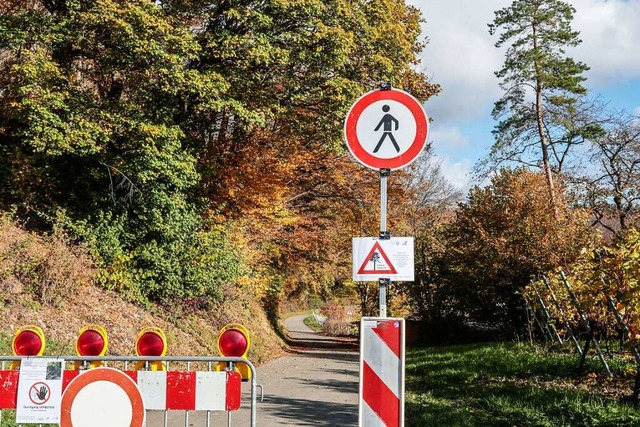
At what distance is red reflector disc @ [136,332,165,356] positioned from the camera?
18.5 ft

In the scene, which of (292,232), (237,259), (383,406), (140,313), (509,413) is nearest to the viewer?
(383,406)

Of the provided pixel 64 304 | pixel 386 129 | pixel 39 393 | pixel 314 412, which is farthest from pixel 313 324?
pixel 386 129

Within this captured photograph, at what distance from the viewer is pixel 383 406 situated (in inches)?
179

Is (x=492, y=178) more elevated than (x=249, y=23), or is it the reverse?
(x=249, y=23)

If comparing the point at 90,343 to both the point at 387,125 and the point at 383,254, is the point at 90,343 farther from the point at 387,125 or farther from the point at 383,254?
the point at 387,125

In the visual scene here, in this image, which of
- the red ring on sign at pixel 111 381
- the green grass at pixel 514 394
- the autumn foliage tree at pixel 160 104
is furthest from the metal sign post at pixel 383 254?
the autumn foliage tree at pixel 160 104

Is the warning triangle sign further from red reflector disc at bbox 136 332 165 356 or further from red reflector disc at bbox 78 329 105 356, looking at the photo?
red reflector disc at bbox 78 329 105 356

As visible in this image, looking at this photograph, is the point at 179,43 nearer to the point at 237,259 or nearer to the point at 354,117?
the point at 237,259

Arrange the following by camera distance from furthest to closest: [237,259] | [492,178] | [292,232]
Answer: [292,232] < [492,178] < [237,259]

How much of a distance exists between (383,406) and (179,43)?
11.3 meters

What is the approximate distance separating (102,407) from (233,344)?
1329 mm

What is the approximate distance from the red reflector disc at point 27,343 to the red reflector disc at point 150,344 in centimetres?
96

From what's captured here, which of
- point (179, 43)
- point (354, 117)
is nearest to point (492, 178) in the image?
point (179, 43)

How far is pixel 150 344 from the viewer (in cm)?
564
